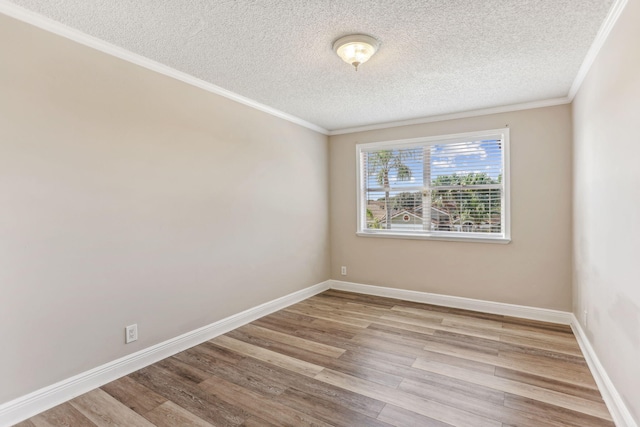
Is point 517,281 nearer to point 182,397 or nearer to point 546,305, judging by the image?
point 546,305

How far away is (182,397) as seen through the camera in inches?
87.0

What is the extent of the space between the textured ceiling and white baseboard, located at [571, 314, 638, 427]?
2.30m

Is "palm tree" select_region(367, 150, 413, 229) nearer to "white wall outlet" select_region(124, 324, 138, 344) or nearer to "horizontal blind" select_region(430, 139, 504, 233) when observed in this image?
"horizontal blind" select_region(430, 139, 504, 233)

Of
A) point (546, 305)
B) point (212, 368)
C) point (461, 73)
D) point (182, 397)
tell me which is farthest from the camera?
point (546, 305)

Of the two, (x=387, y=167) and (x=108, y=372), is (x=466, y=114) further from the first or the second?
(x=108, y=372)

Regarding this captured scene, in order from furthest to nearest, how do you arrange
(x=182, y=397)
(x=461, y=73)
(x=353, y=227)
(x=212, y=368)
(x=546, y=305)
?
1. (x=353, y=227)
2. (x=546, y=305)
3. (x=461, y=73)
4. (x=212, y=368)
5. (x=182, y=397)

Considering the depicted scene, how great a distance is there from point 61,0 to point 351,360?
313cm

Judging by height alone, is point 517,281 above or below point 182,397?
above

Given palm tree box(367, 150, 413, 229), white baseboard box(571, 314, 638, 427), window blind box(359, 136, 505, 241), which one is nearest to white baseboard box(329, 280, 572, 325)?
white baseboard box(571, 314, 638, 427)

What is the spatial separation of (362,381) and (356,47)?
2.42 meters

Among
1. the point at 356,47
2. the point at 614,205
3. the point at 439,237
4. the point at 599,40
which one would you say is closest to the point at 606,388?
the point at 614,205

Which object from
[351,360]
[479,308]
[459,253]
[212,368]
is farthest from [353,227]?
[212,368]

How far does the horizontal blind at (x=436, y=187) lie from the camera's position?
3.93m

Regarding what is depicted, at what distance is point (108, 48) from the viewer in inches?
92.9
